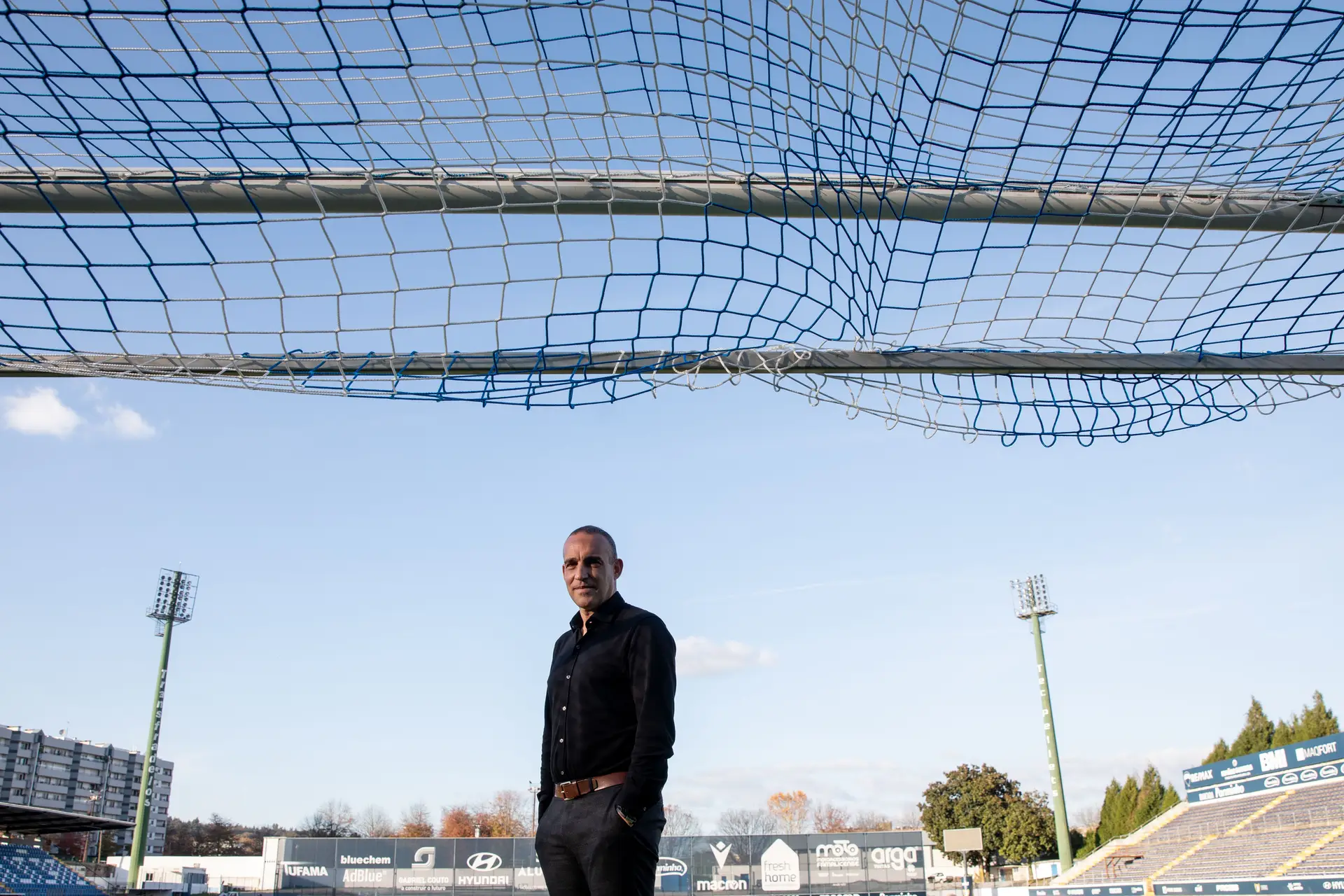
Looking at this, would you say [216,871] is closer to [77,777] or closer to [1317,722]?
[1317,722]

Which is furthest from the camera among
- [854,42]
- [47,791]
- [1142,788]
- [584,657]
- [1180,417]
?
[47,791]

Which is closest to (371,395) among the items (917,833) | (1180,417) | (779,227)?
(779,227)

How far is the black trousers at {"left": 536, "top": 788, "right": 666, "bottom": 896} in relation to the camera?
2.22 meters

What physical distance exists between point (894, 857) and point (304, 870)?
1681cm

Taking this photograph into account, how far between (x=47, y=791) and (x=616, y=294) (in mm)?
102519

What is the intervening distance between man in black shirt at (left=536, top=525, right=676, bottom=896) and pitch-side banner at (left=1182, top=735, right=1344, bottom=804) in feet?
79.3

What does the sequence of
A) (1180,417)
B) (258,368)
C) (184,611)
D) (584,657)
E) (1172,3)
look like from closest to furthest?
(584,657) → (1172,3) → (258,368) → (1180,417) → (184,611)

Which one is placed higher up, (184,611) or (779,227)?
(184,611)

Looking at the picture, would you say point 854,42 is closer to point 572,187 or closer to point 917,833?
point 572,187

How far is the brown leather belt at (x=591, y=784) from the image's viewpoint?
2344mm

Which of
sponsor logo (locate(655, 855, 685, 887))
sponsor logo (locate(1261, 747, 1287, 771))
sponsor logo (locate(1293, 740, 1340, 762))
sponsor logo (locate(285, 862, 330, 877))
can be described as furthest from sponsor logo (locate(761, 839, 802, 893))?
sponsor logo (locate(1293, 740, 1340, 762))

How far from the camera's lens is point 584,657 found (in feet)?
8.23

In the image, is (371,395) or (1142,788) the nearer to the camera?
(371,395)

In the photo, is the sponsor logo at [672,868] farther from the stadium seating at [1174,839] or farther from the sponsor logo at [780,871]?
the stadium seating at [1174,839]
